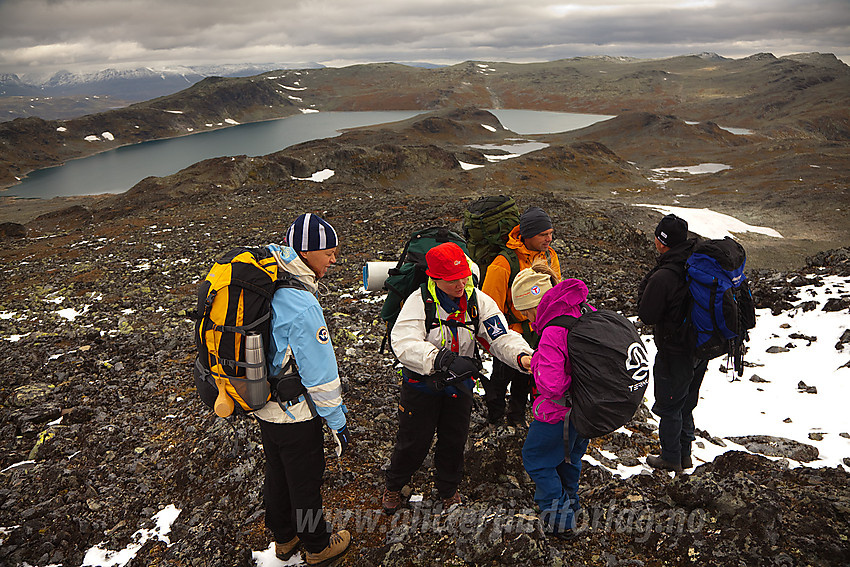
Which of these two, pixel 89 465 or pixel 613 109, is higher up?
pixel 613 109

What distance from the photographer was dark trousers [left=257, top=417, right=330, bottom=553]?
12.3 feet

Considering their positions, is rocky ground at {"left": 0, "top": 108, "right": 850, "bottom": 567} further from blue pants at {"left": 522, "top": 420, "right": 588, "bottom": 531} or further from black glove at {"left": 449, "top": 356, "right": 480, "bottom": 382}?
black glove at {"left": 449, "top": 356, "right": 480, "bottom": 382}

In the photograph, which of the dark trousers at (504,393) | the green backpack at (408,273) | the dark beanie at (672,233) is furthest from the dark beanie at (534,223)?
the dark trousers at (504,393)

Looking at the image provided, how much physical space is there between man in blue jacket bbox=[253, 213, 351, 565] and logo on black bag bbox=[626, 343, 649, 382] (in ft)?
7.29

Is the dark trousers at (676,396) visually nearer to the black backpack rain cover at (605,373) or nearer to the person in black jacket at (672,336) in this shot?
the person in black jacket at (672,336)

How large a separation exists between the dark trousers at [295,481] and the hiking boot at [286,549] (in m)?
0.05

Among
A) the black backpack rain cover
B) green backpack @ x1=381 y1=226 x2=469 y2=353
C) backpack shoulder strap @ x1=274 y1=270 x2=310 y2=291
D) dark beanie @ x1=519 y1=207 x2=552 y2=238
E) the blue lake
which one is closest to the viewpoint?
the black backpack rain cover

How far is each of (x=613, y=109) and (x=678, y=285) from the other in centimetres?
17415

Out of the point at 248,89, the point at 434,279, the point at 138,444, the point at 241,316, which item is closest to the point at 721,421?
the point at 434,279

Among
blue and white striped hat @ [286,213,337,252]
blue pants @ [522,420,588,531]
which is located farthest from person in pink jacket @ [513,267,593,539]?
blue and white striped hat @ [286,213,337,252]

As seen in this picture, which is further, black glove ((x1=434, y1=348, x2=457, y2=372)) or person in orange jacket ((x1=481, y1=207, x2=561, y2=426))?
→ person in orange jacket ((x1=481, y1=207, x2=561, y2=426))

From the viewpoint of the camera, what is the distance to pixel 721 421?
702 centimetres

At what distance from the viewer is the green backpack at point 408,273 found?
4.21 metres

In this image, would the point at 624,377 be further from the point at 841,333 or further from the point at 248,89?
the point at 248,89
